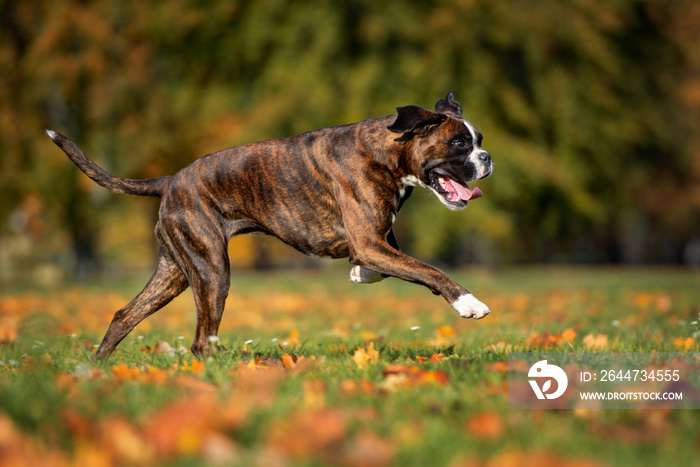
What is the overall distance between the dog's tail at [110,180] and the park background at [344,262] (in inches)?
42.7

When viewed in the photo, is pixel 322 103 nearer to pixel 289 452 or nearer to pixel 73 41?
pixel 73 41

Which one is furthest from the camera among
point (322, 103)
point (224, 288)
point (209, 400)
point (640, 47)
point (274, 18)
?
point (640, 47)

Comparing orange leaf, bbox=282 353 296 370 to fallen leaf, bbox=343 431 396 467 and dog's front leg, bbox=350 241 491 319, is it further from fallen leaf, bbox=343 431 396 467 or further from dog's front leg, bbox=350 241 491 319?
fallen leaf, bbox=343 431 396 467

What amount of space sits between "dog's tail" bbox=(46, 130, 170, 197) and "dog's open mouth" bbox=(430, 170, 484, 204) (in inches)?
70.4

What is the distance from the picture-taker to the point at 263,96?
17.2 m

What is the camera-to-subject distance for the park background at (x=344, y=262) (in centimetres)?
229

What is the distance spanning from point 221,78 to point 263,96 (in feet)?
4.97

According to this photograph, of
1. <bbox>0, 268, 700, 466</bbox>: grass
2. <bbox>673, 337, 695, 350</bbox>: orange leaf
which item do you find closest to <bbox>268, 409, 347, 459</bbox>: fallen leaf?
<bbox>0, 268, 700, 466</bbox>: grass

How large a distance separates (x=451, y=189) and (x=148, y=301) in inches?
83.7

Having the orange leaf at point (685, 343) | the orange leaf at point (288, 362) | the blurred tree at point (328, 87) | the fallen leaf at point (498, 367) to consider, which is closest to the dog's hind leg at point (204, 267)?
the orange leaf at point (288, 362)

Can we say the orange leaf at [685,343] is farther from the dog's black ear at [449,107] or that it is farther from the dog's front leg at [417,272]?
the dog's black ear at [449,107]

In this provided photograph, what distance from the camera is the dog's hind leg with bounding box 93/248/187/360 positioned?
14.9 ft

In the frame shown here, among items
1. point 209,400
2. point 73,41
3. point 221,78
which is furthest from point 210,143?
point 209,400

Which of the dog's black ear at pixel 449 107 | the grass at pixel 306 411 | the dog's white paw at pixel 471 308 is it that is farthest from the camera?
the dog's black ear at pixel 449 107
